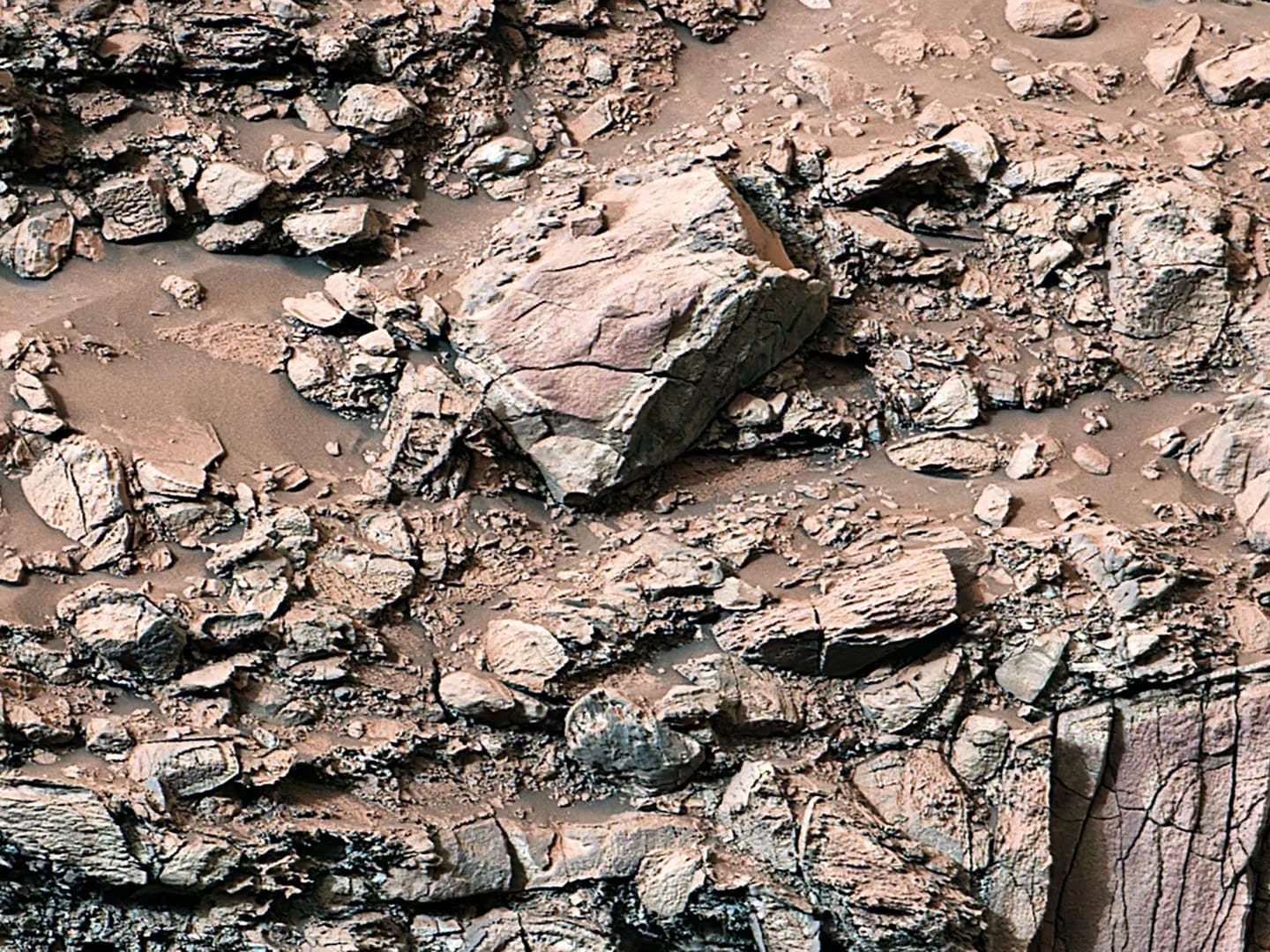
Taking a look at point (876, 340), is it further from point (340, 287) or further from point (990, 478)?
point (340, 287)

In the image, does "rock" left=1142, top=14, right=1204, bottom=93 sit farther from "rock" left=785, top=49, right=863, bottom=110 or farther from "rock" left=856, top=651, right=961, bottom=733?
"rock" left=856, top=651, right=961, bottom=733

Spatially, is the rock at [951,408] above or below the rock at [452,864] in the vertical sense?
above

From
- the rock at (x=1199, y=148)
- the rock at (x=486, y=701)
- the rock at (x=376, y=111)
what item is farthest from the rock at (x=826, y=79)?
the rock at (x=486, y=701)

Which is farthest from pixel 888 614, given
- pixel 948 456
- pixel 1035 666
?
pixel 948 456

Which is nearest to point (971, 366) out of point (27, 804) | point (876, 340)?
point (876, 340)

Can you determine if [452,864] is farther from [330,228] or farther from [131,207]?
[131,207]

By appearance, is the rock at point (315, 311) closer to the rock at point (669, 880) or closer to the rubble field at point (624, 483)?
the rubble field at point (624, 483)

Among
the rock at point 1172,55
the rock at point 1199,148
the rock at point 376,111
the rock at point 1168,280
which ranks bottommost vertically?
the rock at point 1168,280
